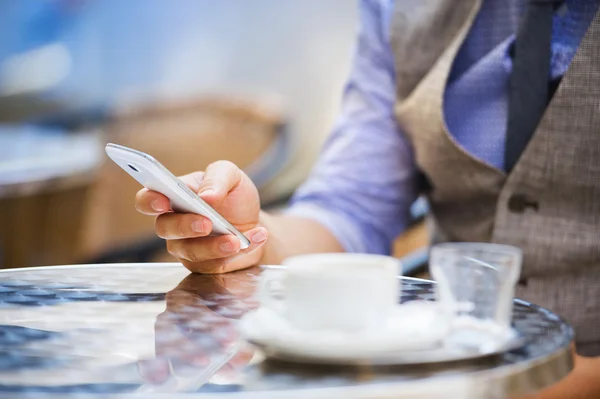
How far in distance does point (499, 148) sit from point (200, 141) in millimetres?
1965

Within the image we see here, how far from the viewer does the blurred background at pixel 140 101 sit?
2.67 m

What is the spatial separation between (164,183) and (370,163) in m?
0.64

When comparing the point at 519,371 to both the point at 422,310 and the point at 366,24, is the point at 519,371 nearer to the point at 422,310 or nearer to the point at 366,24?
the point at 422,310

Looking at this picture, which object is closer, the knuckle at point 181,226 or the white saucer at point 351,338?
the white saucer at point 351,338

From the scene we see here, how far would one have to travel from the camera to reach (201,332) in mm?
664

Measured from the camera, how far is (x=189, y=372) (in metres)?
0.55

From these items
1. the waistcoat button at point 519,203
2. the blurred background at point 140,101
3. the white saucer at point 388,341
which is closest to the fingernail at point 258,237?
the white saucer at point 388,341

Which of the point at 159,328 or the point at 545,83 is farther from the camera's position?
the point at 545,83

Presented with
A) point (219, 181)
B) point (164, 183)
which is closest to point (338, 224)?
point (219, 181)

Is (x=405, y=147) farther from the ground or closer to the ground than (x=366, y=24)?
closer to the ground

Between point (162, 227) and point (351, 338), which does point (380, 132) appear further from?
point (351, 338)

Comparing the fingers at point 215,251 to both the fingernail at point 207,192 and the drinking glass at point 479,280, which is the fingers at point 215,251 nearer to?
the fingernail at point 207,192

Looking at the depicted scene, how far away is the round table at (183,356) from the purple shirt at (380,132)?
1.53 ft

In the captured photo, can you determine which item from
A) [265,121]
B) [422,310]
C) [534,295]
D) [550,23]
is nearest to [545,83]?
[550,23]
